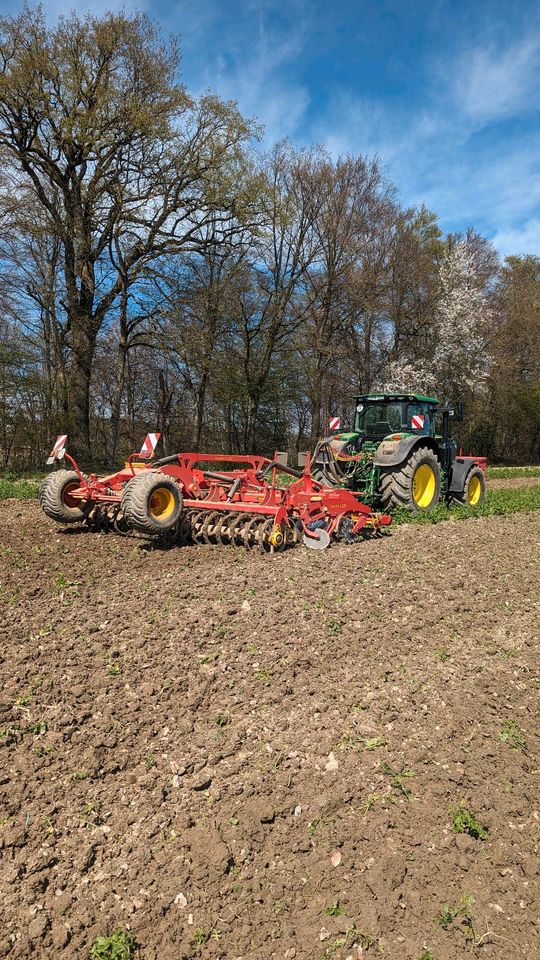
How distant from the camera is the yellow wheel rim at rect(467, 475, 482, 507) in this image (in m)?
11.7

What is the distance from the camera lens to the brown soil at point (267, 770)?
223 centimetres

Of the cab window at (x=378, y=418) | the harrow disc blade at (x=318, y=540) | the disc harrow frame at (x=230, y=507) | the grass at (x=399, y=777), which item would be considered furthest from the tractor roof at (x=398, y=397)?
the grass at (x=399, y=777)

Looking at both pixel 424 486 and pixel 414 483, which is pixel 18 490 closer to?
pixel 414 483

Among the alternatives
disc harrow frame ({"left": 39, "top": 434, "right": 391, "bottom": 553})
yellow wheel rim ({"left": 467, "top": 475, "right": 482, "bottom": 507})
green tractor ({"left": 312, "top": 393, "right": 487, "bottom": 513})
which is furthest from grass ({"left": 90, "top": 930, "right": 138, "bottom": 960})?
yellow wheel rim ({"left": 467, "top": 475, "right": 482, "bottom": 507})

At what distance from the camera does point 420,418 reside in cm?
984

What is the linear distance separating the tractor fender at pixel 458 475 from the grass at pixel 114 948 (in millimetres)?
9430

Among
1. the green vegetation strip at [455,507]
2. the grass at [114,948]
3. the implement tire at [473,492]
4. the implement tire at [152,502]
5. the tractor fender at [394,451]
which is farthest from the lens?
the implement tire at [473,492]

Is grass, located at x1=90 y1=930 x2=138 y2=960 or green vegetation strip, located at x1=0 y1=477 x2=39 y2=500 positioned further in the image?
green vegetation strip, located at x1=0 y1=477 x2=39 y2=500

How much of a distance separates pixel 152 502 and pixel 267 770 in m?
4.06

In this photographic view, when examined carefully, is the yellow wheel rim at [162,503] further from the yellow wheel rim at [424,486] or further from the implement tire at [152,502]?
the yellow wheel rim at [424,486]

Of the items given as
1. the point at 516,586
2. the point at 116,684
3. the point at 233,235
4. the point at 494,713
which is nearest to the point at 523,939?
the point at 494,713

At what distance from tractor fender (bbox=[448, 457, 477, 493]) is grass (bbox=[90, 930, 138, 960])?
371 inches

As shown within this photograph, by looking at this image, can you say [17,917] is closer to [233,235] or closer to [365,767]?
[365,767]

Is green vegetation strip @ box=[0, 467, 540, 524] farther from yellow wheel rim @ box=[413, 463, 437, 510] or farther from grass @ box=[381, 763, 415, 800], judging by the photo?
grass @ box=[381, 763, 415, 800]
